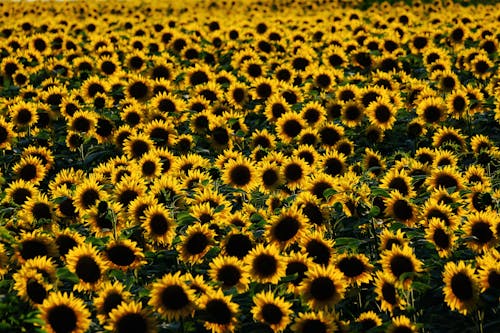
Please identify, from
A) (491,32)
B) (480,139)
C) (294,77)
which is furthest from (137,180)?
(491,32)

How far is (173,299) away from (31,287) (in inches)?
45.4

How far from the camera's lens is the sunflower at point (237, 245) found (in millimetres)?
5754

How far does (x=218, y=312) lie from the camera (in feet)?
16.1

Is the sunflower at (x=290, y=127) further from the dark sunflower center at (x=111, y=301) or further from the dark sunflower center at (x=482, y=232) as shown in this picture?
the dark sunflower center at (x=111, y=301)

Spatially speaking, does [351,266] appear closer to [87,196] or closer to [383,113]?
[87,196]

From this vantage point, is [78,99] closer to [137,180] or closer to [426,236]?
[137,180]

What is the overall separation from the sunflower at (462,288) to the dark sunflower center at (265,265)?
1.42 meters

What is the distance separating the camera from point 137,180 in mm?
7055

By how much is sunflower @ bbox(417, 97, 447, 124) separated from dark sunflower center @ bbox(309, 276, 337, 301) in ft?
18.1

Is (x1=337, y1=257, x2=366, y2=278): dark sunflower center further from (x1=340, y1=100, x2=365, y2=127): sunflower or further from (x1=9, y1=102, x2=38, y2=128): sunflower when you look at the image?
(x1=9, y1=102, x2=38, y2=128): sunflower

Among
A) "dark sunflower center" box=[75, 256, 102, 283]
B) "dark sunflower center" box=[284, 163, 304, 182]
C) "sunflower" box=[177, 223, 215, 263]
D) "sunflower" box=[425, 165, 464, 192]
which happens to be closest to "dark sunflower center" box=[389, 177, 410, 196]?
"sunflower" box=[425, 165, 464, 192]

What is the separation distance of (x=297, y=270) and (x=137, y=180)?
2.41 meters

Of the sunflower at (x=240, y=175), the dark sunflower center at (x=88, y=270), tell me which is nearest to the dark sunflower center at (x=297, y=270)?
the dark sunflower center at (x=88, y=270)

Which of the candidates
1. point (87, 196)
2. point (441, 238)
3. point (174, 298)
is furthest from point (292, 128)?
point (174, 298)
